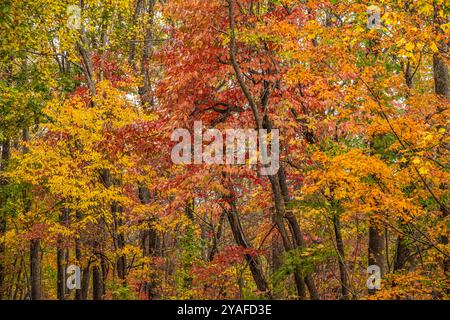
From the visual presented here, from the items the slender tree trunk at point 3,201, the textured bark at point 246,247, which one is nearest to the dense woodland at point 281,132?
the textured bark at point 246,247

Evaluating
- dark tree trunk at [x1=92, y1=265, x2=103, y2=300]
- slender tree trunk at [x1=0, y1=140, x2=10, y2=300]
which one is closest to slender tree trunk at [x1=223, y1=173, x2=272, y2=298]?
dark tree trunk at [x1=92, y1=265, x2=103, y2=300]

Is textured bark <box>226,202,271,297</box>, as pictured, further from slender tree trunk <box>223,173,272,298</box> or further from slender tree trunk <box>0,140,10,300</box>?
slender tree trunk <box>0,140,10,300</box>

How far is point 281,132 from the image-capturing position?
914 centimetres

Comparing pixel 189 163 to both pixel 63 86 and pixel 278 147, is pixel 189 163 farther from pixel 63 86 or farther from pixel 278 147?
pixel 63 86

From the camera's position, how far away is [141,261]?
14.3 metres

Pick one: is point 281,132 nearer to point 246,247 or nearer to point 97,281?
point 246,247

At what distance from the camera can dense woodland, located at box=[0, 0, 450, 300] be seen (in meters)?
7.18

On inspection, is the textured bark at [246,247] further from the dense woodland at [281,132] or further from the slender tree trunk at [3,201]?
the slender tree trunk at [3,201]

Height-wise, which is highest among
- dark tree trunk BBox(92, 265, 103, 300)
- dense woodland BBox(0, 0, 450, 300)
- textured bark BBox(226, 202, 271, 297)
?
dense woodland BBox(0, 0, 450, 300)

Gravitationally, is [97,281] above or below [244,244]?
below

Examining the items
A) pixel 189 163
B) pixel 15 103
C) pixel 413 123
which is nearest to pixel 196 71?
pixel 189 163

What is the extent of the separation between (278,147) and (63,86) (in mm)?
10688

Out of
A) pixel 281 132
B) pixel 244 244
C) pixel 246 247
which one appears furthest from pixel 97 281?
pixel 281 132
